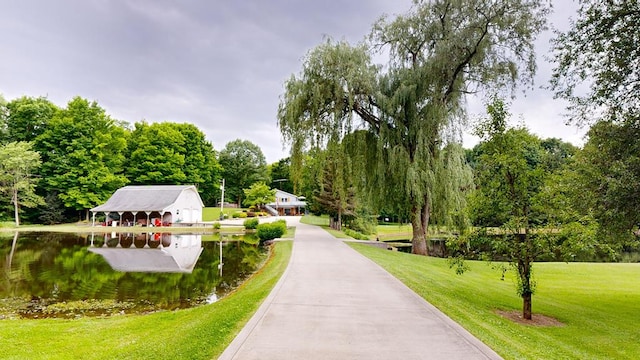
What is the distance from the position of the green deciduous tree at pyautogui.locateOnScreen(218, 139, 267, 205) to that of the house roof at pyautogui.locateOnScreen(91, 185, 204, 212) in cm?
2894

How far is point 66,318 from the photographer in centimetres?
770

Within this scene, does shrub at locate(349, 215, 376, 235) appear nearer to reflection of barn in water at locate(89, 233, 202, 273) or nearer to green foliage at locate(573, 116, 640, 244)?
reflection of barn in water at locate(89, 233, 202, 273)

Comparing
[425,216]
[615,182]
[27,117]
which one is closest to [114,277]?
[425,216]

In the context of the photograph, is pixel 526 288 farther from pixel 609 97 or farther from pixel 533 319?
pixel 609 97

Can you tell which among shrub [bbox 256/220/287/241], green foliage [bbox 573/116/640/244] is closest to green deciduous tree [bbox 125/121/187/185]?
shrub [bbox 256/220/287/241]

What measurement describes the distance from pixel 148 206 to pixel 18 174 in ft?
51.4

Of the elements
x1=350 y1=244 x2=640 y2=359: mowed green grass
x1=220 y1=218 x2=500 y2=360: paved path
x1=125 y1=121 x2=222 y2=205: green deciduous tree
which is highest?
x1=125 y1=121 x2=222 y2=205: green deciduous tree

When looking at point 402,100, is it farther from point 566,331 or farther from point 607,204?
point 566,331

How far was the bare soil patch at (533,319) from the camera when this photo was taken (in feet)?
24.6

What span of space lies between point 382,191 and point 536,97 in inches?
300

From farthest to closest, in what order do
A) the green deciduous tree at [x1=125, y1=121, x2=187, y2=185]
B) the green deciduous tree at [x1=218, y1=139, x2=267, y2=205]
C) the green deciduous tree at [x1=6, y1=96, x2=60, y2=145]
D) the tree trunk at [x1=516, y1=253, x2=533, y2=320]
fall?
the green deciduous tree at [x1=218, y1=139, x2=267, y2=205] < the green deciduous tree at [x1=125, y1=121, x2=187, y2=185] < the green deciduous tree at [x1=6, y1=96, x2=60, y2=145] < the tree trunk at [x1=516, y1=253, x2=533, y2=320]

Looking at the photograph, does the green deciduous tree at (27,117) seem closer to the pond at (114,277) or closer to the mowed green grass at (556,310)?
the pond at (114,277)

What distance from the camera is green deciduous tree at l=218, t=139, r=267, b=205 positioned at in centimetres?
6869

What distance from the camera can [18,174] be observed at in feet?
123
